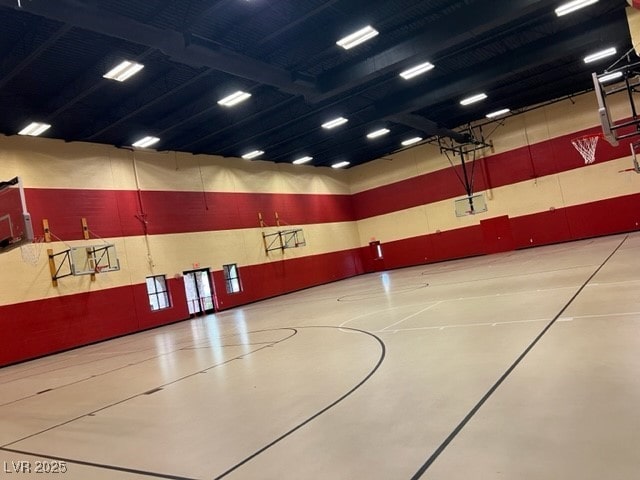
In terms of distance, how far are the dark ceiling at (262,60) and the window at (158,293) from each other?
6399 mm

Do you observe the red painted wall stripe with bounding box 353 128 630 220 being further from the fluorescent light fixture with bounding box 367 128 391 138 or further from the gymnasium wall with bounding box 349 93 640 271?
the fluorescent light fixture with bounding box 367 128 391 138

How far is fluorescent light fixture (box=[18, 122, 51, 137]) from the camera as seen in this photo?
15915 mm

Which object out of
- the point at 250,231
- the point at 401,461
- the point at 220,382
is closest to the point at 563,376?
the point at 401,461

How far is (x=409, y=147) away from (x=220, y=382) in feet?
88.8

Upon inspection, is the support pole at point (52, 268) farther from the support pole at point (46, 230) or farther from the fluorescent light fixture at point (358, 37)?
the fluorescent light fixture at point (358, 37)

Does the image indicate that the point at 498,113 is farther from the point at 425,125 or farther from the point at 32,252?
the point at 32,252

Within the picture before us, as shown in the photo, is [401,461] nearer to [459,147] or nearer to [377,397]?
[377,397]

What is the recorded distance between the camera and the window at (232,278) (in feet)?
78.7

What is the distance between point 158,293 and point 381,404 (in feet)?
59.5

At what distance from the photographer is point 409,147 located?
31.1 metres

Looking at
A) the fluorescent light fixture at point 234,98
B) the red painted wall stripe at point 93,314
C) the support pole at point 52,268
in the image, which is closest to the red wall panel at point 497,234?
the red painted wall stripe at point 93,314

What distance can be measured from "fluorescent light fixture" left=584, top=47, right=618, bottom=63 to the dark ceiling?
0.40 m

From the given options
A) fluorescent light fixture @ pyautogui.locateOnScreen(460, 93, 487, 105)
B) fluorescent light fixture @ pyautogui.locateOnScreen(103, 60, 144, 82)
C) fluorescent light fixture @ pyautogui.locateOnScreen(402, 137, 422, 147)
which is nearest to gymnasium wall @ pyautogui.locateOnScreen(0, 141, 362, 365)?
fluorescent light fixture @ pyautogui.locateOnScreen(103, 60, 144, 82)

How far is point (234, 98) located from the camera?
16.6 meters
